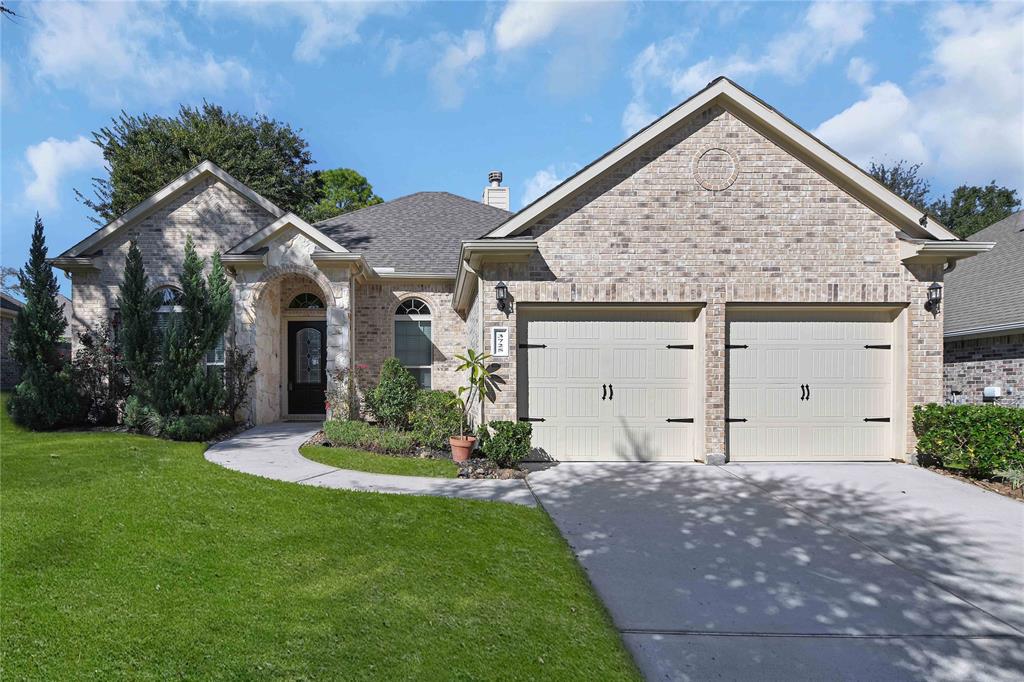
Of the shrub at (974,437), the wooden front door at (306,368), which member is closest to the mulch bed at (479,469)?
the wooden front door at (306,368)

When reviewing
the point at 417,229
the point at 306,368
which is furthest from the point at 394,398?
the point at 417,229

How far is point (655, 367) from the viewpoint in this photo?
313 inches

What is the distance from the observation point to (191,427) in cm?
895

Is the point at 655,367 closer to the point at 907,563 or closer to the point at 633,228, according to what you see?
the point at 633,228

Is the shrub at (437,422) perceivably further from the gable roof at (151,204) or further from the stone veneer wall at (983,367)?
the stone veneer wall at (983,367)

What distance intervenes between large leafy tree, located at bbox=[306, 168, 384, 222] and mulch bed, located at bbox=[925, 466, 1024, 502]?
99.4 feet

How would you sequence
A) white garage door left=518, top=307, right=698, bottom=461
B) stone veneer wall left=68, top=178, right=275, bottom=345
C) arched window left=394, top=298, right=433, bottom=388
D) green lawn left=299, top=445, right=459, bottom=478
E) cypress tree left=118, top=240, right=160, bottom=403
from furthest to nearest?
arched window left=394, top=298, right=433, bottom=388 < stone veneer wall left=68, top=178, right=275, bottom=345 < cypress tree left=118, top=240, right=160, bottom=403 < white garage door left=518, top=307, right=698, bottom=461 < green lawn left=299, top=445, right=459, bottom=478

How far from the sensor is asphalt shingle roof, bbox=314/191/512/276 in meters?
12.2

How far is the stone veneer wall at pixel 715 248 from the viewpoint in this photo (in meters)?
7.71

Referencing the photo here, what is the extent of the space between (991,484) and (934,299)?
2.84 metres

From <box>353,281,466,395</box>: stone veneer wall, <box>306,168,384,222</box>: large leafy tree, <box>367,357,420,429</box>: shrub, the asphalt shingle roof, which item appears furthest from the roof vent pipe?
<box>306,168,384,222</box>: large leafy tree

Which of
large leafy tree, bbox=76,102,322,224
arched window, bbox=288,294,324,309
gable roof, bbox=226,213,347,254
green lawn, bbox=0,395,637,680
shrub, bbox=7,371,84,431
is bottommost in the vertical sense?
green lawn, bbox=0,395,637,680

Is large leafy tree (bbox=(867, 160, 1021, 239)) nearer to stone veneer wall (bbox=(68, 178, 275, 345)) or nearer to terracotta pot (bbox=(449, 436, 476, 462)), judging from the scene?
terracotta pot (bbox=(449, 436, 476, 462))

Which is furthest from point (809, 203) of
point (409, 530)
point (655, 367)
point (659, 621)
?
point (409, 530)
